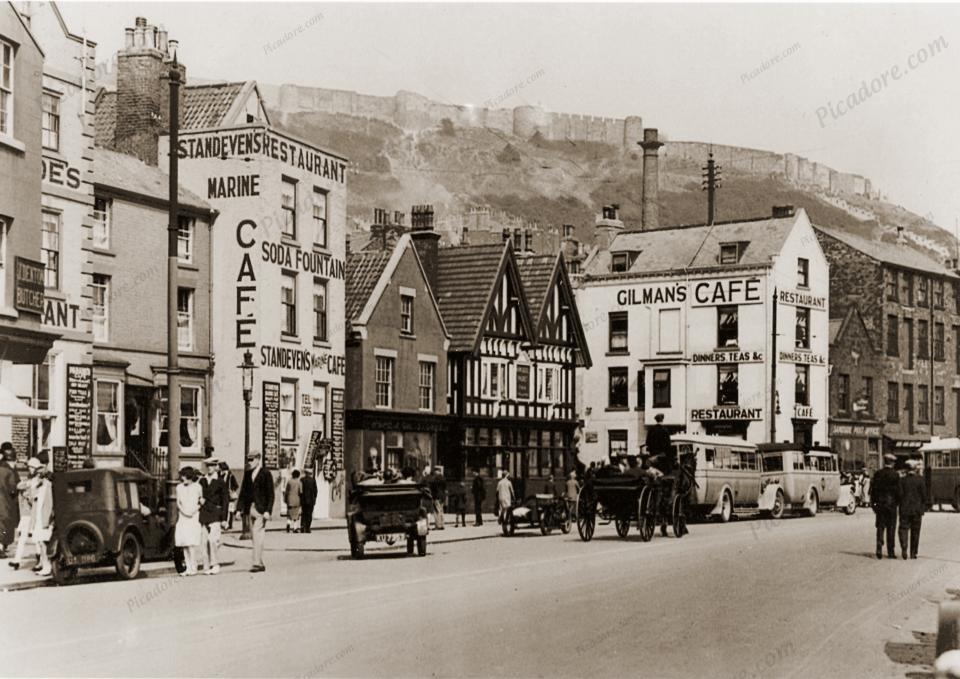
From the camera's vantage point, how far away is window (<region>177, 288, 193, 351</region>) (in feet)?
125

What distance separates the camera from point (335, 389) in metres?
42.4

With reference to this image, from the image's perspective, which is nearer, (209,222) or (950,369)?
(209,222)

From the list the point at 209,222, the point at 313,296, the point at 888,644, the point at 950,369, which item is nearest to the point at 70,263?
the point at 209,222

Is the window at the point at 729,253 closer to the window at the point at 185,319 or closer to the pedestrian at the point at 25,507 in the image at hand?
the window at the point at 185,319

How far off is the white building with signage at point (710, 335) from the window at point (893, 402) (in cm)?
807

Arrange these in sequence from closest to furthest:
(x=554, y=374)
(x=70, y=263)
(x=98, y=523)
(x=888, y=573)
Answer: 1. (x=98, y=523)
2. (x=888, y=573)
3. (x=70, y=263)
4. (x=554, y=374)

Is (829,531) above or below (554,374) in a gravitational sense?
below

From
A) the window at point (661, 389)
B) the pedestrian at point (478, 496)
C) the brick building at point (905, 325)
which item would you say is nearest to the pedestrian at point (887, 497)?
the pedestrian at point (478, 496)

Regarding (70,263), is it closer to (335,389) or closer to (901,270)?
(335,389)

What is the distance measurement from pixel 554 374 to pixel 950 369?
1313 inches

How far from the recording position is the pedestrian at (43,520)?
20484 mm

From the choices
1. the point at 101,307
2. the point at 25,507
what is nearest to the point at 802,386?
the point at 101,307

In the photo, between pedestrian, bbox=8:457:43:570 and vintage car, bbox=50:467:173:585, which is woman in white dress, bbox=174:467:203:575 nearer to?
vintage car, bbox=50:467:173:585

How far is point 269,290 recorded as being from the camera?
3959cm
